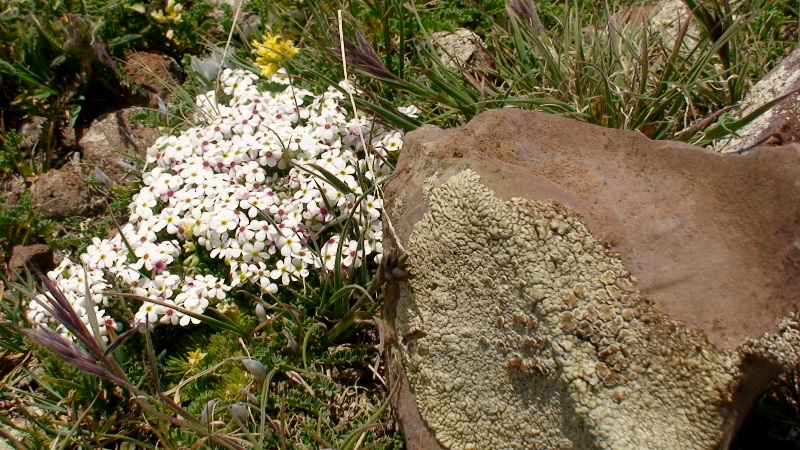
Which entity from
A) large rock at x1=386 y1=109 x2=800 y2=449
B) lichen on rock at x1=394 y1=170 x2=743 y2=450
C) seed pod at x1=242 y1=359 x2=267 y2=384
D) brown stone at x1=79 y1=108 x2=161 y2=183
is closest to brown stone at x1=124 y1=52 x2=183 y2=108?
brown stone at x1=79 y1=108 x2=161 y2=183

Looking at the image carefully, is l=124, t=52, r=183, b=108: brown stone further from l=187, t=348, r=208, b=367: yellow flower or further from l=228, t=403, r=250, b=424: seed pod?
l=228, t=403, r=250, b=424: seed pod

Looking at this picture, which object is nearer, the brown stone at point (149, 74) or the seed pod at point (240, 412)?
the seed pod at point (240, 412)

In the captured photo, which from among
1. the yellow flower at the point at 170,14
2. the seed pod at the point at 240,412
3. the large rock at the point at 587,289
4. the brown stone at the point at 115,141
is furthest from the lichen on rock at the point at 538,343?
the yellow flower at the point at 170,14

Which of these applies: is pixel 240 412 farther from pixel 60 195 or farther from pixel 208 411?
pixel 60 195

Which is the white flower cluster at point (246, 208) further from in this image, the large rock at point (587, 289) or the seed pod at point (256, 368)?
the large rock at point (587, 289)

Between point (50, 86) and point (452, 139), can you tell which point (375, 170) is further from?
point (50, 86)

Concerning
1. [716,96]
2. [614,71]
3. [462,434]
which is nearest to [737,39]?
[716,96]

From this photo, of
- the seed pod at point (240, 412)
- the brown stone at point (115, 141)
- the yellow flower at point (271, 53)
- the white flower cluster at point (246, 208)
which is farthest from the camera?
the brown stone at point (115, 141)
